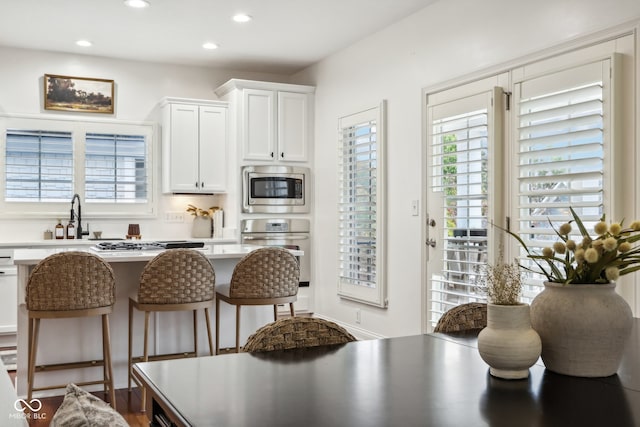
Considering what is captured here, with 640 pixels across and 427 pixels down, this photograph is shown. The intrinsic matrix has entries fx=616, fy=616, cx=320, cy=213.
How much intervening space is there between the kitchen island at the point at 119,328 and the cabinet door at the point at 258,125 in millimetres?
2278

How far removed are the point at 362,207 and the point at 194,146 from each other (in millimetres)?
A: 1929

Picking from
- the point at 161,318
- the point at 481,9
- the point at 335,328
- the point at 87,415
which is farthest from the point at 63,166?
the point at 87,415

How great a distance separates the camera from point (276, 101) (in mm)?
6355

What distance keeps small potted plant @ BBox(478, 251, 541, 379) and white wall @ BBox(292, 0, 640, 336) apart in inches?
89.5

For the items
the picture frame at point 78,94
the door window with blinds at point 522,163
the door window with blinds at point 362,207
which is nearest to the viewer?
the door window with blinds at point 522,163

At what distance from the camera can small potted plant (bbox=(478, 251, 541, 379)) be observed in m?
1.40

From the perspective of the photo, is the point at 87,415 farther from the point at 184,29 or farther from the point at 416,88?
the point at 184,29

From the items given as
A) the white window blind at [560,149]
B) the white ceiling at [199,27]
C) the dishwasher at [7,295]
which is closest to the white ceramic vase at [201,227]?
the white ceiling at [199,27]

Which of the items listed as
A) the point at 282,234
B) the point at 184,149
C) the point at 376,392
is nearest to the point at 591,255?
the point at 376,392

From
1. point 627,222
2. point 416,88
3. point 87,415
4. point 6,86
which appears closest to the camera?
point 87,415

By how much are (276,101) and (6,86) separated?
2.58 meters

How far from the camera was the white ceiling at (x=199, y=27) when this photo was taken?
184 inches

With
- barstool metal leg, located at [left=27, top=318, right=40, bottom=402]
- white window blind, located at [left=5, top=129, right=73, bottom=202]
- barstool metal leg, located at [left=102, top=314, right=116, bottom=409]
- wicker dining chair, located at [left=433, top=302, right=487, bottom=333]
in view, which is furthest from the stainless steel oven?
wicker dining chair, located at [left=433, top=302, right=487, bottom=333]

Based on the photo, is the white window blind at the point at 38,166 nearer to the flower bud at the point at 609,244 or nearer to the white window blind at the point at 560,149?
the white window blind at the point at 560,149
